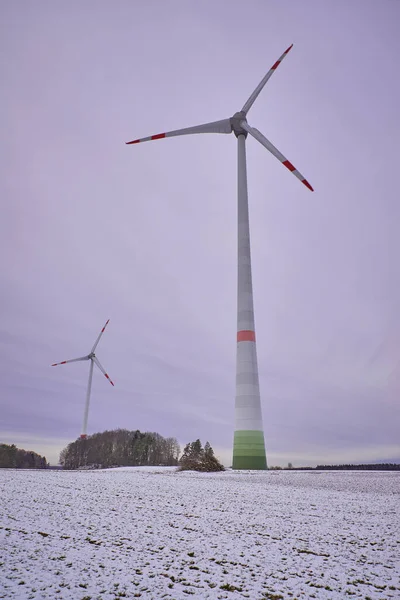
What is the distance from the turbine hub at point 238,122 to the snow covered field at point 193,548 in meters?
39.7

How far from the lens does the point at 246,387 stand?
95.6 feet

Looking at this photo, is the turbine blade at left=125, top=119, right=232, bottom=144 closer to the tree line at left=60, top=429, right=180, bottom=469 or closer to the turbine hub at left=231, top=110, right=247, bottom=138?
the turbine hub at left=231, top=110, right=247, bottom=138

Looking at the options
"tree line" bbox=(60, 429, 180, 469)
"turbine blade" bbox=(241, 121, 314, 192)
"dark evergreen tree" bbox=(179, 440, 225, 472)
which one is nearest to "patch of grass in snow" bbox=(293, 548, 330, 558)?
"dark evergreen tree" bbox=(179, 440, 225, 472)

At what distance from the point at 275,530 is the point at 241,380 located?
2191 centimetres

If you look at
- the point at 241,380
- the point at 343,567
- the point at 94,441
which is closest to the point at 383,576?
the point at 343,567

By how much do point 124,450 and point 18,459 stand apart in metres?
58.1

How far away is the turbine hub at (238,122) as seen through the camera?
41.6 m

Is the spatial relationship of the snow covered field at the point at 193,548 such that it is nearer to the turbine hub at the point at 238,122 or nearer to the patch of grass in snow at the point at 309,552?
the patch of grass in snow at the point at 309,552

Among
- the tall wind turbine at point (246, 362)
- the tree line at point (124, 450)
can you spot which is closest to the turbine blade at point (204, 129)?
the tall wind turbine at point (246, 362)

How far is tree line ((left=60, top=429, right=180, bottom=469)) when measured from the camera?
11281 cm

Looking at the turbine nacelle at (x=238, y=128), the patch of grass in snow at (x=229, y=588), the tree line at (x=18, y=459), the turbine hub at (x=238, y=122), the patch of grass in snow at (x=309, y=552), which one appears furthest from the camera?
the tree line at (x=18, y=459)

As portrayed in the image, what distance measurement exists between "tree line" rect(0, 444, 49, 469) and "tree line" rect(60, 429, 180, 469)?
65.4 feet

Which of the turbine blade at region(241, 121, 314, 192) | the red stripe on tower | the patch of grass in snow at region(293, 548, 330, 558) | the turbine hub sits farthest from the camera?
the turbine hub

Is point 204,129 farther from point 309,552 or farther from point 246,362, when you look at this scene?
point 309,552
